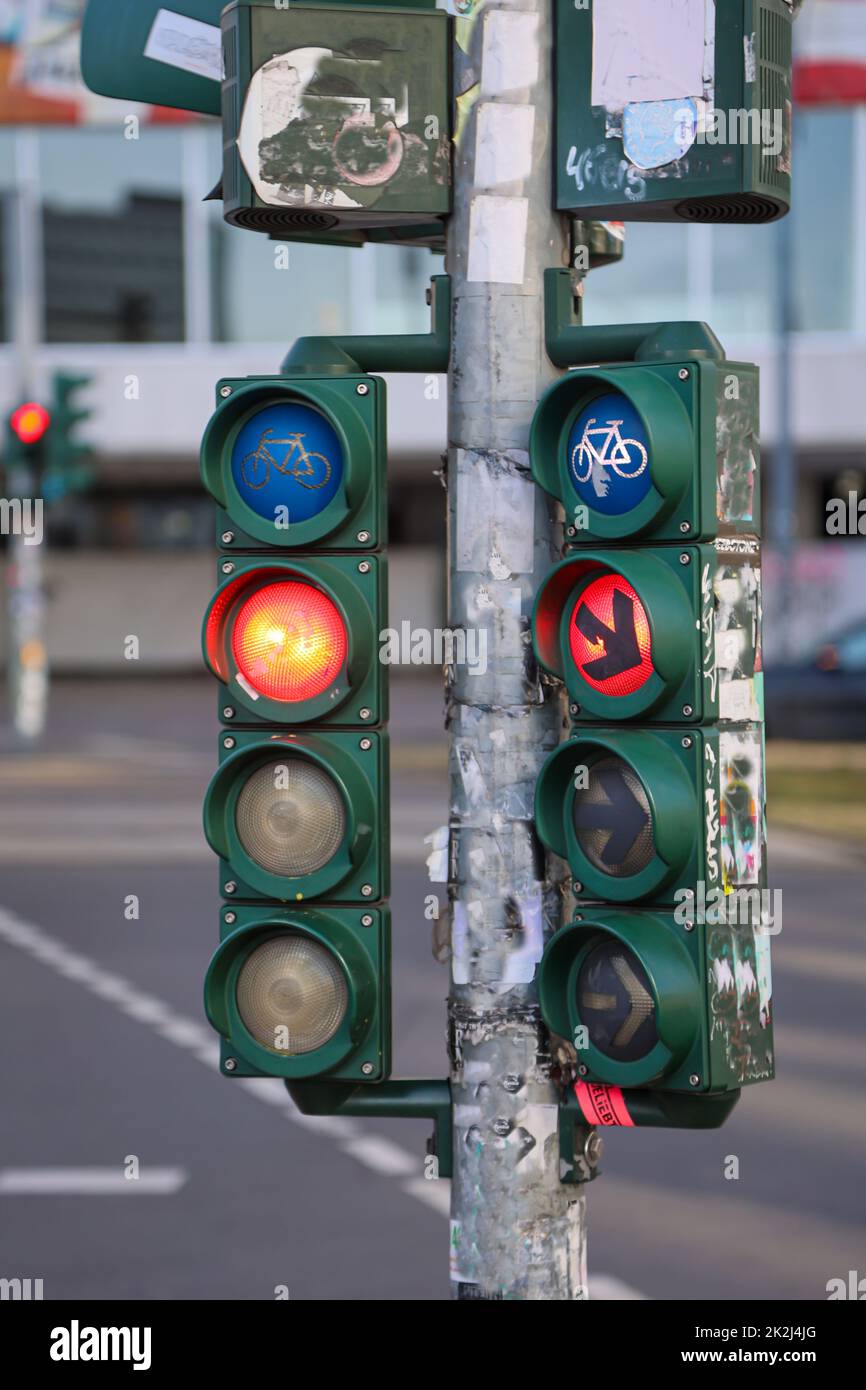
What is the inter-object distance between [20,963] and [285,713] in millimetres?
8961

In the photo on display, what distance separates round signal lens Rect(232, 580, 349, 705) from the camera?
3.54 metres

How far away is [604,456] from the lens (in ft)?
11.0

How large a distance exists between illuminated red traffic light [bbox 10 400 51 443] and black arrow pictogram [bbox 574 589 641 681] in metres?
24.0

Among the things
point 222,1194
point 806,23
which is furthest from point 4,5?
point 222,1194

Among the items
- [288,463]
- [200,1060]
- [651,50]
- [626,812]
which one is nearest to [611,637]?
[626,812]

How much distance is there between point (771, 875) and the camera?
14961 mm

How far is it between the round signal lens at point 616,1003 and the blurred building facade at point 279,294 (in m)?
37.4

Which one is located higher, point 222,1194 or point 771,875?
point 771,875

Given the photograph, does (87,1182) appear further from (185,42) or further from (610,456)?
(610,456)

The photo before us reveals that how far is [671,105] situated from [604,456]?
0.58 metres

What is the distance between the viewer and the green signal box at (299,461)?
353 centimetres

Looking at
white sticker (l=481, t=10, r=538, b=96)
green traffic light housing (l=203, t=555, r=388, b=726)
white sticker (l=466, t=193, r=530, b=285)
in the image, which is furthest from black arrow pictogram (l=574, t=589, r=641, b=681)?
white sticker (l=481, t=10, r=538, b=96)

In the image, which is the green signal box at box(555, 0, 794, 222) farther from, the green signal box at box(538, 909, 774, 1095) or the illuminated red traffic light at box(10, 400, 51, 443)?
the illuminated red traffic light at box(10, 400, 51, 443)
